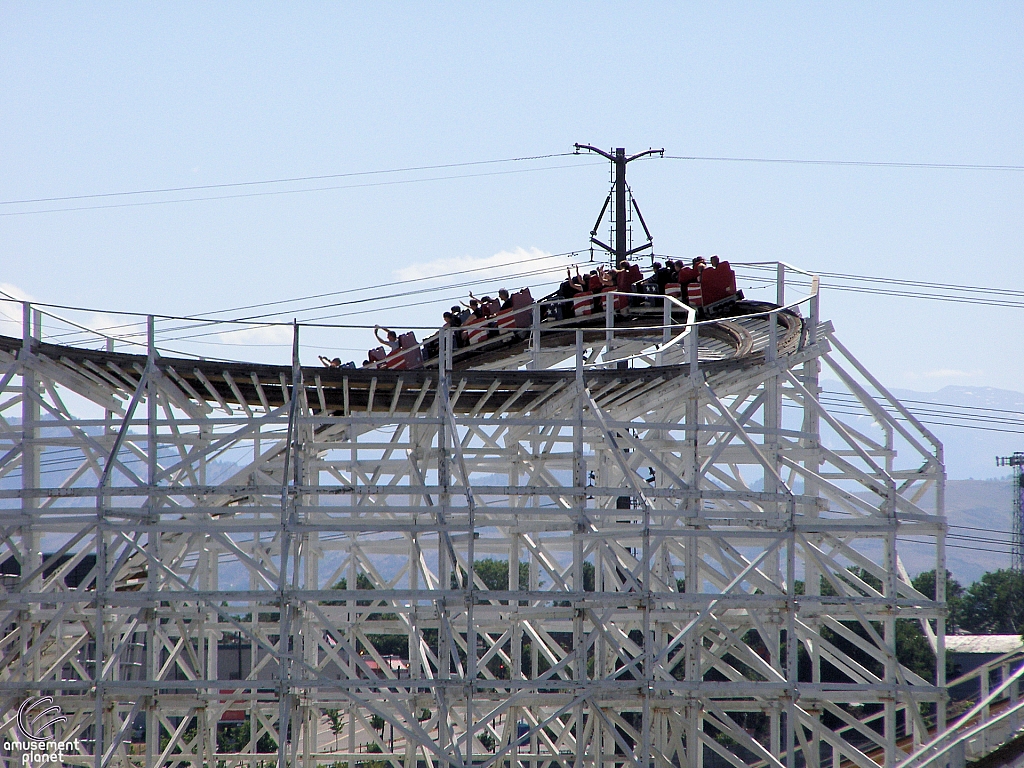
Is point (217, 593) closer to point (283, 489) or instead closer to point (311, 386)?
point (283, 489)

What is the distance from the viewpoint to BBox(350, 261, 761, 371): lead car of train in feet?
73.5

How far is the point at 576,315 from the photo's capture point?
76.7 feet

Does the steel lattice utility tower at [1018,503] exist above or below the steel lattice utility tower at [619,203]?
below

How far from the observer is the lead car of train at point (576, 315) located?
2239cm

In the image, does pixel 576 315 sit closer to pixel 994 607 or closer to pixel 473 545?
pixel 473 545

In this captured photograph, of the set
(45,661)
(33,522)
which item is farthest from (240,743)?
(33,522)

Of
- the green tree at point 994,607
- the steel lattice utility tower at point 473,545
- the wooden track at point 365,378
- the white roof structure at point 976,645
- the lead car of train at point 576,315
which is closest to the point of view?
the steel lattice utility tower at point 473,545

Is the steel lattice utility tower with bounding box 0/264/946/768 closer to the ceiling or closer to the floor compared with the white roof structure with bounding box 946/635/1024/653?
closer to the ceiling

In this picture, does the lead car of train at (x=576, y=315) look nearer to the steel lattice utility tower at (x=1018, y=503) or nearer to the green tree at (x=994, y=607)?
the green tree at (x=994, y=607)

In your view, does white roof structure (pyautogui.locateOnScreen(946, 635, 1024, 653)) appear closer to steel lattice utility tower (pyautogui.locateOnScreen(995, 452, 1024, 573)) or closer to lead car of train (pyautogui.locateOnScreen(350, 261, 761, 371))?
lead car of train (pyautogui.locateOnScreen(350, 261, 761, 371))

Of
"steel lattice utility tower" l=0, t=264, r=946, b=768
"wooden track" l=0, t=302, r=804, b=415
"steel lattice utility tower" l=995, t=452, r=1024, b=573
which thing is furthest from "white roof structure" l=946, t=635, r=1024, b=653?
"steel lattice utility tower" l=995, t=452, r=1024, b=573

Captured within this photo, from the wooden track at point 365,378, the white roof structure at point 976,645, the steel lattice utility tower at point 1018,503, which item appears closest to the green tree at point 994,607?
the steel lattice utility tower at point 1018,503

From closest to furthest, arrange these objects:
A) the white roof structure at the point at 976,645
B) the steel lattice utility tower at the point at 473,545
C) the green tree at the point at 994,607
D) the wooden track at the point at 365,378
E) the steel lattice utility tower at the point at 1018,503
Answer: the steel lattice utility tower at the point at 473,545 < the wooden track at the point at 365,378 < the white roof structure at the point at 976,645 < the green tree at the point at 994,607 < the steel lattice utility tower at the point at 1018,503

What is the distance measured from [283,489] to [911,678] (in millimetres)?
10587
